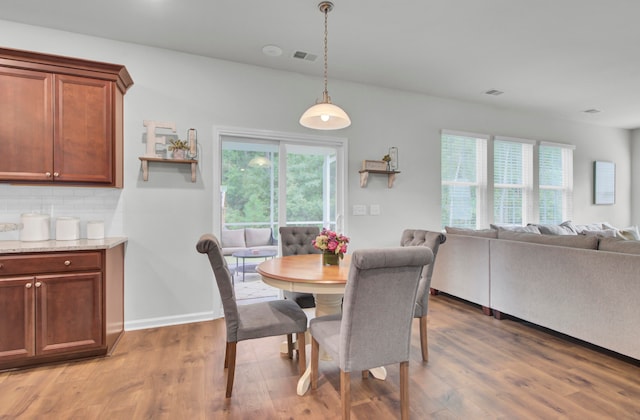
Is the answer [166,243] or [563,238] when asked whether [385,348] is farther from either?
[166,243]

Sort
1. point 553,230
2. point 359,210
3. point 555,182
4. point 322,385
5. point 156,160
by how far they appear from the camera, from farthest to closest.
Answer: point 555,182 < point 553,230 < point 359,210 < point 156,160 < point 322,385

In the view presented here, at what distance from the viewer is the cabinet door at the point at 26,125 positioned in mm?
2523

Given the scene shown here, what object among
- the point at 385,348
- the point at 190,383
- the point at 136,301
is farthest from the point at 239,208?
the point at 385,348

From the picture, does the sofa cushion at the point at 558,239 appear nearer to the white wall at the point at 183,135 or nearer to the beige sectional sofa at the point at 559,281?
the beige sectional sofa at the point at 559,281

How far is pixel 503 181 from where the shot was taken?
527cm

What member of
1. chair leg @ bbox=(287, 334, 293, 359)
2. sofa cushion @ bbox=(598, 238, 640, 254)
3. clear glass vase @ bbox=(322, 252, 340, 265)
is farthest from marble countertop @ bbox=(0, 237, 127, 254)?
sofa cushion @ bbox=(598, 238, 640, 254)

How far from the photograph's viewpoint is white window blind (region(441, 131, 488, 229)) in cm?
486

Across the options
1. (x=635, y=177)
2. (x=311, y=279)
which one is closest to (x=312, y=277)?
(x=311, y=279)

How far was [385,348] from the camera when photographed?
169cm

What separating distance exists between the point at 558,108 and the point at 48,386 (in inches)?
277

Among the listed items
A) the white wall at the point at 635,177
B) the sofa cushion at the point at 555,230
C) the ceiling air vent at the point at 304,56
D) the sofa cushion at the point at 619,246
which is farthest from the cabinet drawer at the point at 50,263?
the white wall at the point at 635,177

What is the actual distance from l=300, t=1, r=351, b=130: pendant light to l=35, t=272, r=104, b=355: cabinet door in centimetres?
207

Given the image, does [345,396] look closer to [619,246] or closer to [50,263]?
[50,263]

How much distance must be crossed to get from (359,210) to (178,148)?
2260mm
